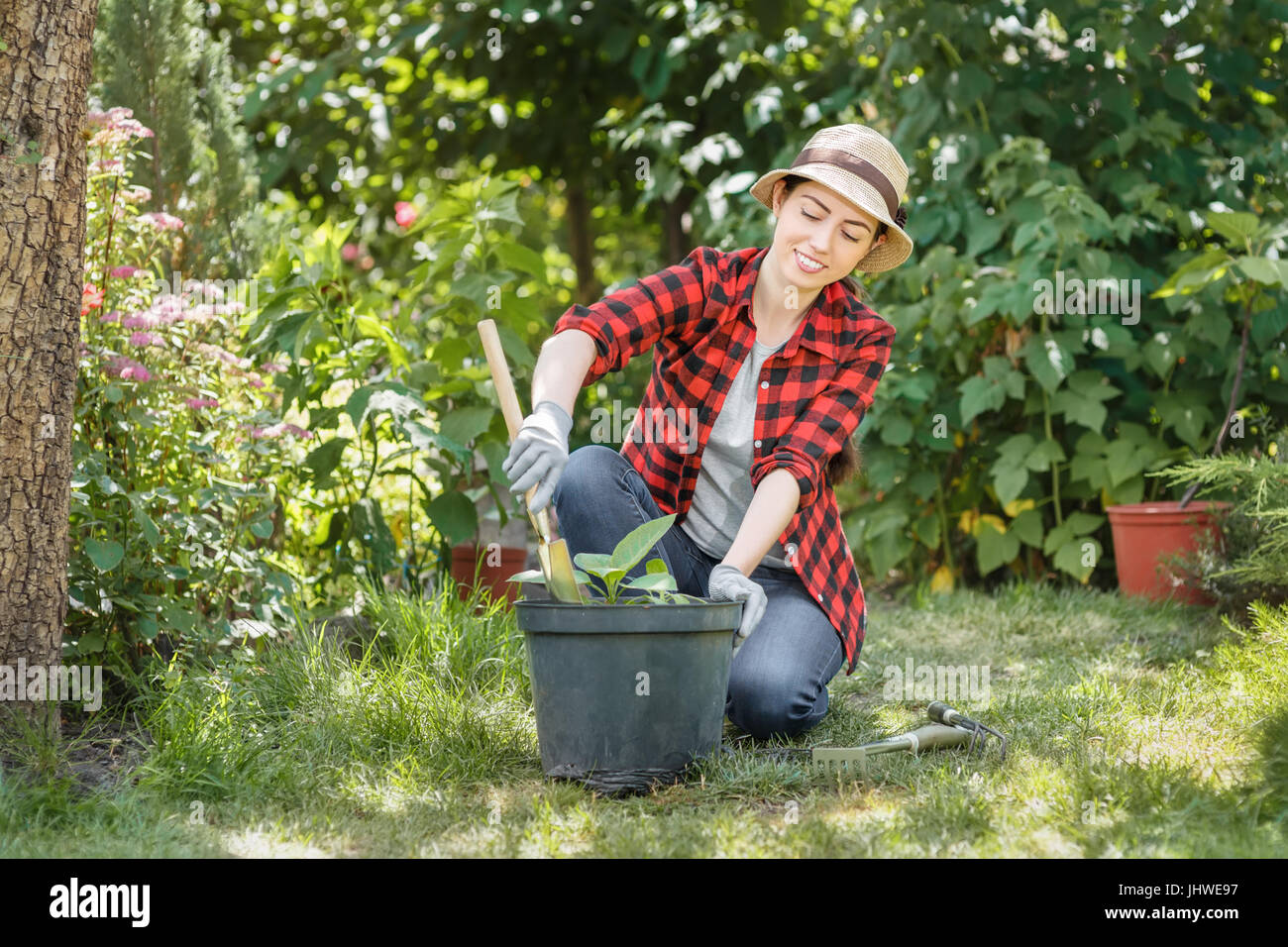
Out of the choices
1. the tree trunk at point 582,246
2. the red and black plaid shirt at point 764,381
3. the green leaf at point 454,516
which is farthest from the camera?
the tree trunk at point 582,246

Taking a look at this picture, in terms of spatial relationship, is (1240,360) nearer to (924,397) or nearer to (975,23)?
(924,397)

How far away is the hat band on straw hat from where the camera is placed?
2217mm

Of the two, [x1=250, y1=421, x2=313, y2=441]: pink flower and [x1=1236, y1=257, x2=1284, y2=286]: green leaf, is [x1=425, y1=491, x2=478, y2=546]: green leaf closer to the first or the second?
[x1=250, y1=421, x2=313, y2=441]: pink flower

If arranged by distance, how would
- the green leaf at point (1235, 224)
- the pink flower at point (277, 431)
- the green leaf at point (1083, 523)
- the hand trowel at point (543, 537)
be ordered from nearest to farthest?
the hand trowel at point (543, 537), the pink flower at point (277, 431), the green leaf at point (1235, 224), the green leaf at point (1083, 523)

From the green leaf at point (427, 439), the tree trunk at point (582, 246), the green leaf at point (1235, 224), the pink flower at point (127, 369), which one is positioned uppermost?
the tree trunk at point (582, 246)

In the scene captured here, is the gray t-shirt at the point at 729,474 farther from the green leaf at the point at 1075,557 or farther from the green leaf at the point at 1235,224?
the green leaf at the point at 1235,224

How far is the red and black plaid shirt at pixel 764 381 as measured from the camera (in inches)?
89.0

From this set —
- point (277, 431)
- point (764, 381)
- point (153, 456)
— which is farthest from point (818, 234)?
point (153, 456)

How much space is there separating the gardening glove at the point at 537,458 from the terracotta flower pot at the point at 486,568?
1.34m

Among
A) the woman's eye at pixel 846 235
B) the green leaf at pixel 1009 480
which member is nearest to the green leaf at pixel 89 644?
the woman's eye at pixel 846 235

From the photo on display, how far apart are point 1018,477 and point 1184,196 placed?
1127 mm

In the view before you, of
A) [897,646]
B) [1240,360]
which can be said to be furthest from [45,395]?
[1240,360]

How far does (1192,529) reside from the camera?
337cm
